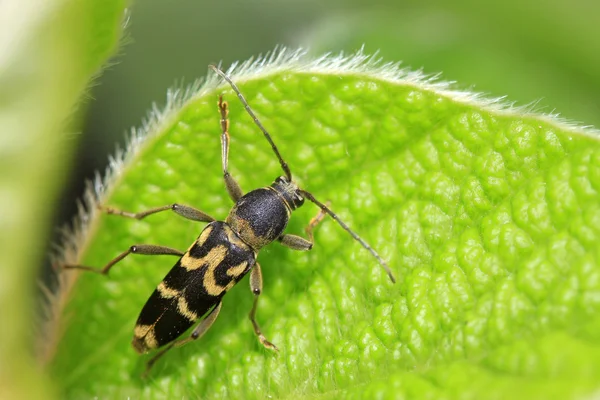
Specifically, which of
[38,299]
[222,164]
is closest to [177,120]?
[222,164]

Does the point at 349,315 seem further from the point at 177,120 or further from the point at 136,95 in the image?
the point at 136,95

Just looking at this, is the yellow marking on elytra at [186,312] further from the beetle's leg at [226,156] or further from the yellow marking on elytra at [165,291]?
the beetle's leg at [226,156]

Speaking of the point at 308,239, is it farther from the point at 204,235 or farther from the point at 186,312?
the point at 186,312

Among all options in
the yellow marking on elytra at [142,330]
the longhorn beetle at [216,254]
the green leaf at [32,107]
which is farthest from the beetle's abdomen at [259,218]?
the green leaf at [32,107]

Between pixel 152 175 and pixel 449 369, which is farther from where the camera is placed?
pixel 152 175

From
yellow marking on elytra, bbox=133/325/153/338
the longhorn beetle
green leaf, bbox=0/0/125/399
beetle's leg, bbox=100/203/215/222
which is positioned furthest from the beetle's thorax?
green leaf, bbox=0/0/125/399

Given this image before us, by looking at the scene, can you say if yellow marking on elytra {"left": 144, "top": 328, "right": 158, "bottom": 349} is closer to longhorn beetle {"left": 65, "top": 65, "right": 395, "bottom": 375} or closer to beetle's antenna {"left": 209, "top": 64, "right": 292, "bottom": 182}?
longhorn beetle {"left": 65, "top": 65, "right": 395, "bottom": 375}

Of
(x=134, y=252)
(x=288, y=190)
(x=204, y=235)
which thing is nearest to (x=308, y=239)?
(x=288, y=190)
